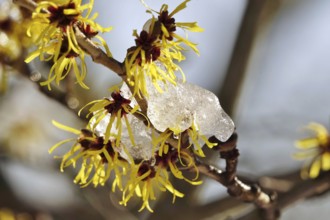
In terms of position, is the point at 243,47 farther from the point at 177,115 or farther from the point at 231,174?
the point at 177,115

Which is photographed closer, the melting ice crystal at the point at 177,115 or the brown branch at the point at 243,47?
the melting ice crystal at the point at 177,115

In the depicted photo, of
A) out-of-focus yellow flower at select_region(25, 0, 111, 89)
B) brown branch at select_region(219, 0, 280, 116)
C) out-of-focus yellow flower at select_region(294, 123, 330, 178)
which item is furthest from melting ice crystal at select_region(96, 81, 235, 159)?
brown branch at select_region(219, 0, 280, 116)

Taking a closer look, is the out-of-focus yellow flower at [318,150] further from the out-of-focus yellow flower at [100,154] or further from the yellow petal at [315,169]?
the out-of-focus yellow flower at [100,154]

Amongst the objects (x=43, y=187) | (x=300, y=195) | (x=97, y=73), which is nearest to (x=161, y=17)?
(x=300, y=195)

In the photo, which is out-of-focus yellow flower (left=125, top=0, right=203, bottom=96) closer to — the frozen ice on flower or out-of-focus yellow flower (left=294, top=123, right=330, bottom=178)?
the frozen ice on flower

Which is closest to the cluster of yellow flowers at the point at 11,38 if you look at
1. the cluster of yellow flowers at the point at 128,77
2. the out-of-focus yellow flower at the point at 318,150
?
the cluster of yellow flowers at the point at 128,77

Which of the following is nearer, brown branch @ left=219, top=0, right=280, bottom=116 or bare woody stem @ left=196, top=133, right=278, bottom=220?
bare woody stem @ left=196, top=133, right=278, bottom=220
